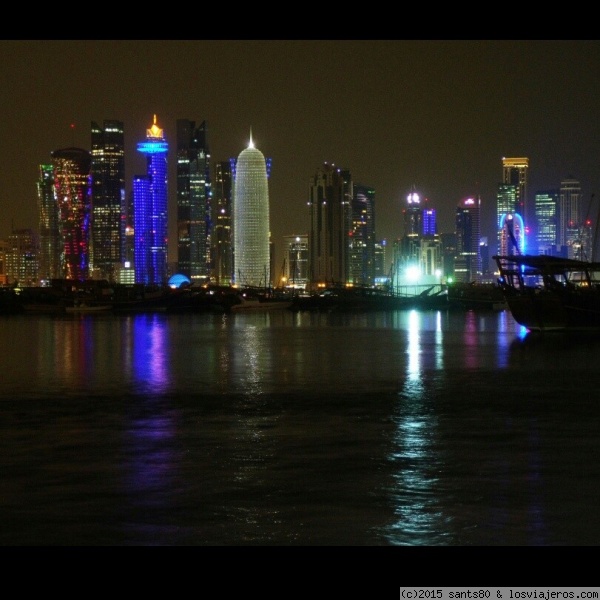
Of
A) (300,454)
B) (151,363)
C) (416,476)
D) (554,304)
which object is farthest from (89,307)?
(416,476)

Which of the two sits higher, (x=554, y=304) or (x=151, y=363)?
(x=554, y=304)

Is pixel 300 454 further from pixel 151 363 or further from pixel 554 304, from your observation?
pixel 554 304

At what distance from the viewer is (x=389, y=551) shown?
8.90m

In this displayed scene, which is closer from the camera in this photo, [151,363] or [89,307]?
[151,363]

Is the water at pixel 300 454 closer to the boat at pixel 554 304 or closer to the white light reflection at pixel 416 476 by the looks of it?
the white light reflection at pixel 416 476

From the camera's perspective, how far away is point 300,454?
14023 millimetres

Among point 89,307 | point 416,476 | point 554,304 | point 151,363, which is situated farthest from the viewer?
point 89,307

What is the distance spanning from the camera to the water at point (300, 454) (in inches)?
393

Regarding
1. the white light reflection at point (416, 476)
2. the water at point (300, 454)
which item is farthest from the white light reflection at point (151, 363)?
the white light reflection at point (416, 476)
